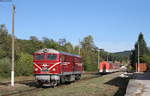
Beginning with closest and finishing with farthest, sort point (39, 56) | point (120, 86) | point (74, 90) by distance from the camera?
1. point (74, 90)
2. point (39, 56)
3. point (120, 86)

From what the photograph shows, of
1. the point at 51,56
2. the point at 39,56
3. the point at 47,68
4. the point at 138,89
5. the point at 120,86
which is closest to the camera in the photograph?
the point at 138,89

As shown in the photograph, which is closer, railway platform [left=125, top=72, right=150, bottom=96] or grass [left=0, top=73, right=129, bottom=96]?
railway platform [left=125, top=72, right=150, bottom=96]

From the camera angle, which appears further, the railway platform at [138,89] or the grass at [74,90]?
the grass at [74,90]

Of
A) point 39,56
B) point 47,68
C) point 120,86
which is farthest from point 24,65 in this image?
point 120,86

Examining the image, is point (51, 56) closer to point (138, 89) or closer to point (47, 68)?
point (47, 68)

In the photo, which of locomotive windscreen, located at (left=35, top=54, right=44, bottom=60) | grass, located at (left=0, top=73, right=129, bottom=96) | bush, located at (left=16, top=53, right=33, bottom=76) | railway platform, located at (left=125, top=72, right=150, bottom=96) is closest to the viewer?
railway platform, located at (left=125, top=72, right=150, bottom=96)

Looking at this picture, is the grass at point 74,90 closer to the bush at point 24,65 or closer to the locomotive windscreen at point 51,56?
the locomotive windscreen at point 51,56

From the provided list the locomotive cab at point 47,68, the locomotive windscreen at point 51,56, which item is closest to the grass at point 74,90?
the locomotive cab at point 47,68

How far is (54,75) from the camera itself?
79.8 ft

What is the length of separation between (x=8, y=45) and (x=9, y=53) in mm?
2436

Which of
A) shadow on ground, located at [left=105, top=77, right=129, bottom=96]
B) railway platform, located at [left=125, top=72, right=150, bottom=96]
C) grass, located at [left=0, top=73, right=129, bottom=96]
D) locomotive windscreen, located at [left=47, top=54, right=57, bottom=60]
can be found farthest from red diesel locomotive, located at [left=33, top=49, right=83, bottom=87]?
railway platform, located at [left=125, top=72, right=150, bottom=96]

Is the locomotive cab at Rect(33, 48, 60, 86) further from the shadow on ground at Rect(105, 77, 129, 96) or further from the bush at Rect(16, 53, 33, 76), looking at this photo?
the bush at Rect(16, 53, 33, 76)

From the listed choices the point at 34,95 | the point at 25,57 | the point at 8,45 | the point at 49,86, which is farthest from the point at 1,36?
the point at 34,95

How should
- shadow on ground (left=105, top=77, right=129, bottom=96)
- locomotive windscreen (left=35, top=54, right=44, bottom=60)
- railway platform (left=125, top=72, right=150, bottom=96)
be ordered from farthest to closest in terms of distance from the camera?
locomotive windscreen (left=35, top=54, right=44, bottom=60)
shadow on ground (left=105, top=77, right=129, bottom=96)
railway platform (left=125, top=72, right=150, bottom=96)
